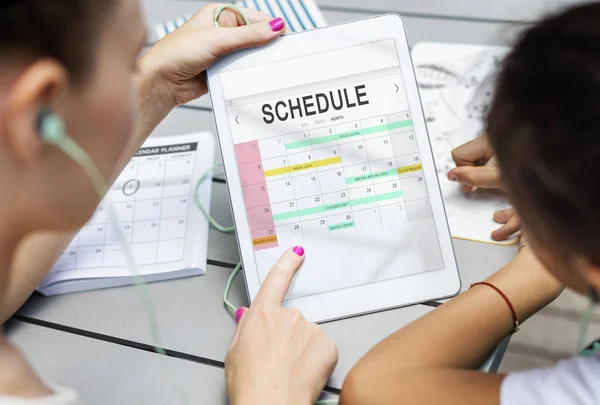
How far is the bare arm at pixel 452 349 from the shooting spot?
618 mm

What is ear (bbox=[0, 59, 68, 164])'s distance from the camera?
0.45 meters

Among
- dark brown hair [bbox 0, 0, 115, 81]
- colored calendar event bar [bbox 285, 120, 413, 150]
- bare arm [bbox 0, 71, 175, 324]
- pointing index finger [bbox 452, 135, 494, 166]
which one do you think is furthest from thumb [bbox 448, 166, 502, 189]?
dark brown hair [bbox 0, 0, 115, 81]

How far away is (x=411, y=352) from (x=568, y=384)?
0.16m

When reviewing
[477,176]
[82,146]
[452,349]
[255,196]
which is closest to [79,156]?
[82,146]

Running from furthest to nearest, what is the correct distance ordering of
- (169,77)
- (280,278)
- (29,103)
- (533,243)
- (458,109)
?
(458,109) < (169,77) < (280,278) < (533,243) < (29,103)

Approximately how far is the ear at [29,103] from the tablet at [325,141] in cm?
33

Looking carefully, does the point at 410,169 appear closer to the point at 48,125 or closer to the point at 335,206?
the point at 335,206

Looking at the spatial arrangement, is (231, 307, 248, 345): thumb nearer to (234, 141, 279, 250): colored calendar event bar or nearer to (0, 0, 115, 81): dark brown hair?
(234, 141, 279, 250): colored calendar event bar

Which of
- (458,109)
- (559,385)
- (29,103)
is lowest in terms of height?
(559,385)

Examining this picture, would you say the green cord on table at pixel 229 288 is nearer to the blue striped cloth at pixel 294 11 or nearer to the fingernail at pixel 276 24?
the fingernail at pixel 276 24

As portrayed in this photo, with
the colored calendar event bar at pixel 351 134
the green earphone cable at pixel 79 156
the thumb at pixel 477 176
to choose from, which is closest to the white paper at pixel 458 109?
the thumb at pixel 477 176

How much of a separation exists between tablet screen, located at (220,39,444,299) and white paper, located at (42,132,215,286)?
0.13 metres

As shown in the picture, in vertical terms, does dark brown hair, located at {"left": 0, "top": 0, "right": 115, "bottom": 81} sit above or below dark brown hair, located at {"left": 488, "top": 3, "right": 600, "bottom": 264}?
above

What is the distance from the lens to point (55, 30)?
1.52 feet
